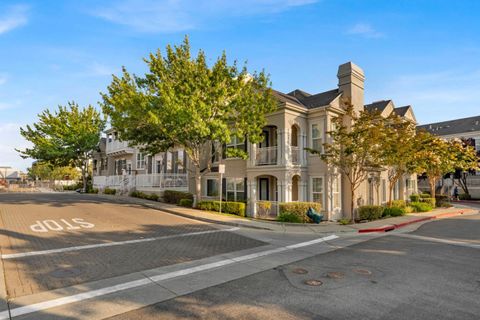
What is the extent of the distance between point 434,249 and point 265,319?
27.2 feet

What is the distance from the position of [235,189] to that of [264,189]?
2133mm

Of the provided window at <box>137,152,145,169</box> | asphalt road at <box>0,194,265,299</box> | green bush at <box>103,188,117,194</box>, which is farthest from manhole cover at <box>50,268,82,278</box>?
window at <box>137,152,145,169</box>

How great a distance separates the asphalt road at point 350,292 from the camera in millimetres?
4980

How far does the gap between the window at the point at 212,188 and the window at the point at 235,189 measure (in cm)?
149

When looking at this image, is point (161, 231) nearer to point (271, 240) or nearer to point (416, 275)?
point (271, 240)

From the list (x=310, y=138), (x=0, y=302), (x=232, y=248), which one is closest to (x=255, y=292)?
(x=232, y=248)

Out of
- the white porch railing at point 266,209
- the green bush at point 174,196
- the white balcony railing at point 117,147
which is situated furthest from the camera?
the white balcony railing at point 117,147

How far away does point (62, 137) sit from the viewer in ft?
117

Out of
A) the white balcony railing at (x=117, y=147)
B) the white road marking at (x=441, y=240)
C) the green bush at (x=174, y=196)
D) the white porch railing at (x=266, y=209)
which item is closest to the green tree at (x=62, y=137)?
the white balcony railing at (x=117, y=147)

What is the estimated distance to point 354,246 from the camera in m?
10.6

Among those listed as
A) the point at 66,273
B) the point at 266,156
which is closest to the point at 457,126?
the point at 266,156

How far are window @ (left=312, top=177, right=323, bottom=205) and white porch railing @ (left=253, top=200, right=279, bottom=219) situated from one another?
274cm

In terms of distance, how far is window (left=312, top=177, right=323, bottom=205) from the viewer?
18594mm

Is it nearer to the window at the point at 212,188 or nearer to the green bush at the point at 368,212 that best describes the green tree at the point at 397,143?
the green bush at the point at 368,212
